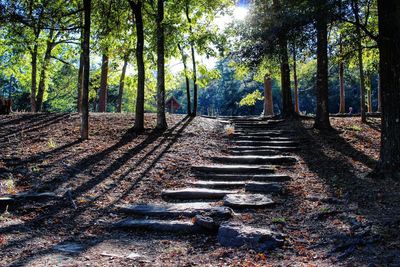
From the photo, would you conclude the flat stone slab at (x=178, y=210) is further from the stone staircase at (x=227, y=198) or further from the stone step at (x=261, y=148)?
the stone step at (x=261, y=148)

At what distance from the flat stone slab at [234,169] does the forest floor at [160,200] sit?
0.47 m

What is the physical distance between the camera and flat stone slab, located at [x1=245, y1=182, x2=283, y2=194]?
8.08 meters

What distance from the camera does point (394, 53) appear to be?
776 cm

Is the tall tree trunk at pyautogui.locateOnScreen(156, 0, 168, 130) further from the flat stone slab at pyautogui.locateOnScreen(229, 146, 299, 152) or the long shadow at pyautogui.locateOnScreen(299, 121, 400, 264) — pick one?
the long shadow at pyautogui.locateOnScreen(299, 121, 400, 264)

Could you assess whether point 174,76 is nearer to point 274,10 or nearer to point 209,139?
point 209,139

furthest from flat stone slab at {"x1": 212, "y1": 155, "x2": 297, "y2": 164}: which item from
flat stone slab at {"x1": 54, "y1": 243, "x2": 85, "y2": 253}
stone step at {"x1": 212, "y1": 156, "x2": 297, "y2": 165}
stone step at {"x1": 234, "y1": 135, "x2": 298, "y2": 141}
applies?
flat stone slab at {"x1": 54, "y1": 243, "x2": 85, "y2": 253}

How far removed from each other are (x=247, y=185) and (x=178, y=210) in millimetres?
1986

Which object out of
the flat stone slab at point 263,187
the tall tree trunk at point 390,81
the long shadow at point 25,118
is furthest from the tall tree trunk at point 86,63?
the tall tree trunk at point 390,81

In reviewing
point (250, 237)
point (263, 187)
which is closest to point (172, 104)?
point (263, 187)

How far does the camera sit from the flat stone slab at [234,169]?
9664 mm

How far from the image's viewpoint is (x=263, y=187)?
26.9 feet

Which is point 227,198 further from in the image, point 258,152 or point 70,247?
point 258,152

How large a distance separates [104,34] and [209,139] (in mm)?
5453

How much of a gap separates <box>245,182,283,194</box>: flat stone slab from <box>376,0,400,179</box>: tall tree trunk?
7.68 feet
